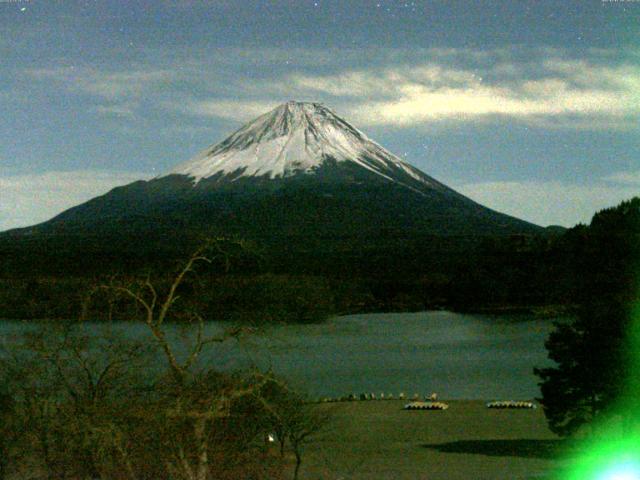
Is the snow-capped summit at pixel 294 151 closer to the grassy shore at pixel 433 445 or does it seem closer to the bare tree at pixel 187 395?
the grassy shore at pixel 433 445

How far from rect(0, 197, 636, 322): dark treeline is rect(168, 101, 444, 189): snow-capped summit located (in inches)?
1237

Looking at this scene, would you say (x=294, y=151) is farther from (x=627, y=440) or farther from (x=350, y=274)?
(x=627, y=440)

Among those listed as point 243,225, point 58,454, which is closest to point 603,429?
point 58,454

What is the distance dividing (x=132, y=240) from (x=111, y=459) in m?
77.1

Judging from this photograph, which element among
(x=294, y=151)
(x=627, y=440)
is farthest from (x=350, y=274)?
(x=627, y=440)

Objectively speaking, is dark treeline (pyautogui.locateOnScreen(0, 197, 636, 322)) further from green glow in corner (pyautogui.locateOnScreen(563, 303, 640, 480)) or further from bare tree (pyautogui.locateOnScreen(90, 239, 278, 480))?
bare tree (pyautogui.locateOnScreen(90, 239, 278, 480))

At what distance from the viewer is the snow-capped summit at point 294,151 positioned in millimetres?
118688

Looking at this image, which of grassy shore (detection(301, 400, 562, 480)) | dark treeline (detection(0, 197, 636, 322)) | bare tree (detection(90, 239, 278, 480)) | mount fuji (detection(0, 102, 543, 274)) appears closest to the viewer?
bare tree (detection(90, 239, 278, 480))

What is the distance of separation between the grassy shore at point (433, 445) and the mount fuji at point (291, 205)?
45.6m

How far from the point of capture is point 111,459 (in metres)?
6.98

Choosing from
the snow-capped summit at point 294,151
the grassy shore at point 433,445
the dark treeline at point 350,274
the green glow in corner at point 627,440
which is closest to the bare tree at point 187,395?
the grassy shore at point 433,445

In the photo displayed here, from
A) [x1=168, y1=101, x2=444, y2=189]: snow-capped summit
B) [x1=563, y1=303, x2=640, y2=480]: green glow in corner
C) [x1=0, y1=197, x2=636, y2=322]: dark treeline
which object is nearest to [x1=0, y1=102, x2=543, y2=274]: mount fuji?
[x1=168, y1=101, x2=444, y2=189]: snow-capped summit

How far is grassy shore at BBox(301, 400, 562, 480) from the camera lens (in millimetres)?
14297

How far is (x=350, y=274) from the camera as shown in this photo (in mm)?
73375
